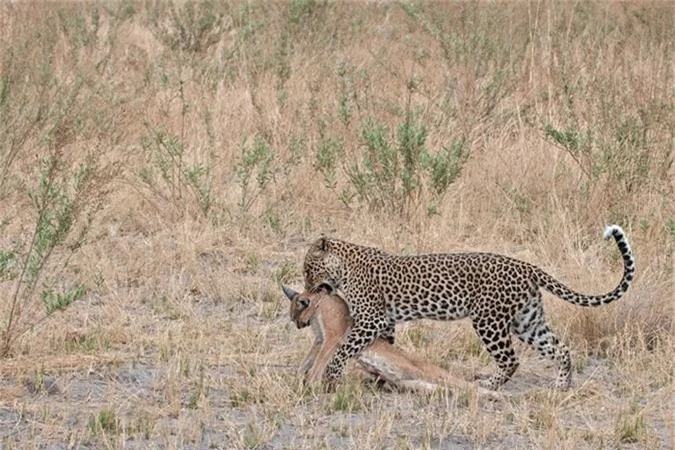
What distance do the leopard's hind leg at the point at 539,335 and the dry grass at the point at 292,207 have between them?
0.42 ft

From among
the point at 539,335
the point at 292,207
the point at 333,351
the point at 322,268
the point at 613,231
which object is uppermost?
the point at 613,231

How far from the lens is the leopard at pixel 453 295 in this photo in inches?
294

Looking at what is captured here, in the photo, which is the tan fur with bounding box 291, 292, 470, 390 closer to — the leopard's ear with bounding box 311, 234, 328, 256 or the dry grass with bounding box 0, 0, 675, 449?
the dry grass with bounding box 0, 0, 675, 449

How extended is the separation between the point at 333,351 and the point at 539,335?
107cm

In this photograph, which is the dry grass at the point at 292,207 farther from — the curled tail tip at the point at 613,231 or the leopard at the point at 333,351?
the curled tail tip at the point at 613,231

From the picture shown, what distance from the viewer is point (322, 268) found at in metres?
7.77

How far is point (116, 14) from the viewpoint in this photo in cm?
1928

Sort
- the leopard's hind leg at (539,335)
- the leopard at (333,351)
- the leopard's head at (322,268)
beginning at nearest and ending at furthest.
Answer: the leopard at (333,351), the leopard's hind leg at (539,335), the leopard's head at (322,268)

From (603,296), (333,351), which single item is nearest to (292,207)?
(333,351)

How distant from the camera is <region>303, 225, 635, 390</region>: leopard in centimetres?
747

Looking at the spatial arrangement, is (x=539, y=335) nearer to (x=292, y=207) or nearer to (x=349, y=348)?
(x=349, y=348)

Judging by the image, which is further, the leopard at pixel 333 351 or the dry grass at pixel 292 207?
the leopard at pixel 333 351

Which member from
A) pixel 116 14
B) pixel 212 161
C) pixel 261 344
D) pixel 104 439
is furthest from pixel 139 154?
pixel 116 14

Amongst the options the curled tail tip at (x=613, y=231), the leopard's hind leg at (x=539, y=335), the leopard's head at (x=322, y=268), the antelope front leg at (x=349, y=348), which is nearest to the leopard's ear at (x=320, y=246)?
the leopard's head at (x=322, y=268)
